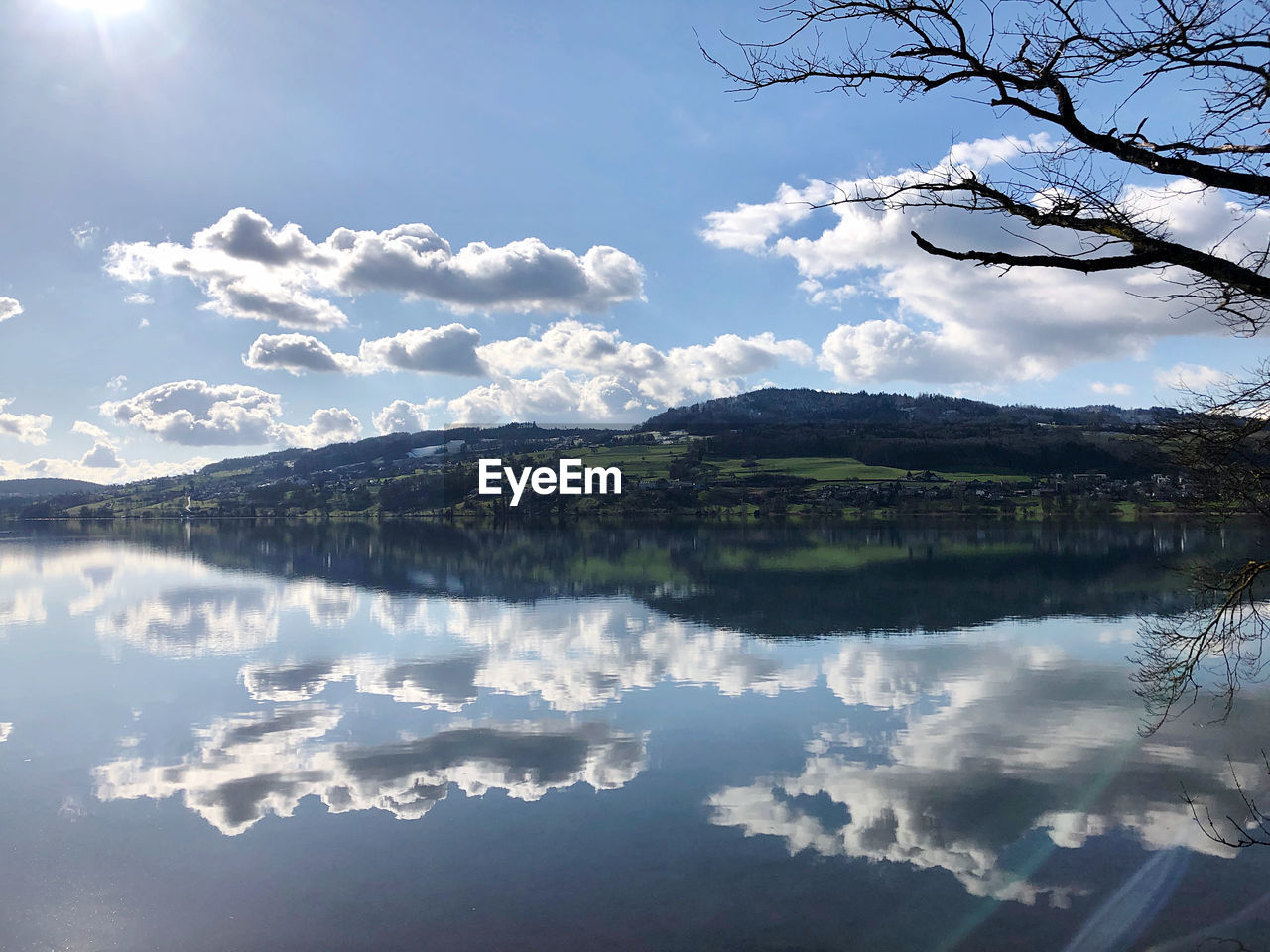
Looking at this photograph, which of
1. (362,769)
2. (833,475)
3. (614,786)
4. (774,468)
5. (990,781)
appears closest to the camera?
(614,786)

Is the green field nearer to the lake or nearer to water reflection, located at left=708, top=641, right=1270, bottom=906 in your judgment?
the lake

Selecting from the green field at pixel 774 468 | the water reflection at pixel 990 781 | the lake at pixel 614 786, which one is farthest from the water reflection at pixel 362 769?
the green field at pixel 774 468

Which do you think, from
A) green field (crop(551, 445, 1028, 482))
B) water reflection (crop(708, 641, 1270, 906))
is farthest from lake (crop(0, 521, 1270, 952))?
green field (crop(551, 445, 1028, 482))

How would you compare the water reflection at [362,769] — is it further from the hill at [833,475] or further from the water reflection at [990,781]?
the hill at [833,475]

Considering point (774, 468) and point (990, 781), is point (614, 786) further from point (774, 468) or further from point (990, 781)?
point (774, 468)

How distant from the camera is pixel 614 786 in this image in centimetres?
1502

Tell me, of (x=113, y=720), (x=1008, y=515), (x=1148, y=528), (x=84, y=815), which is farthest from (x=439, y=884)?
(x=1008, y=515)

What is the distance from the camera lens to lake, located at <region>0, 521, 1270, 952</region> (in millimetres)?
10328

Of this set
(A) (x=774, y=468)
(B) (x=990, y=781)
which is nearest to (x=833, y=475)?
(A) (x=774, y=468)

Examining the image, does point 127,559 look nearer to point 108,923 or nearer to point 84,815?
point 84,815

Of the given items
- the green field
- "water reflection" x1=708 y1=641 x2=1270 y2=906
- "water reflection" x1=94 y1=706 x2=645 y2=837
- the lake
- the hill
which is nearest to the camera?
the lake

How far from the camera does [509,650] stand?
29922 mm

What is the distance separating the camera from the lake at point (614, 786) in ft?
33.9

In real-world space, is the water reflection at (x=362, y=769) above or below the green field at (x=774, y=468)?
below
